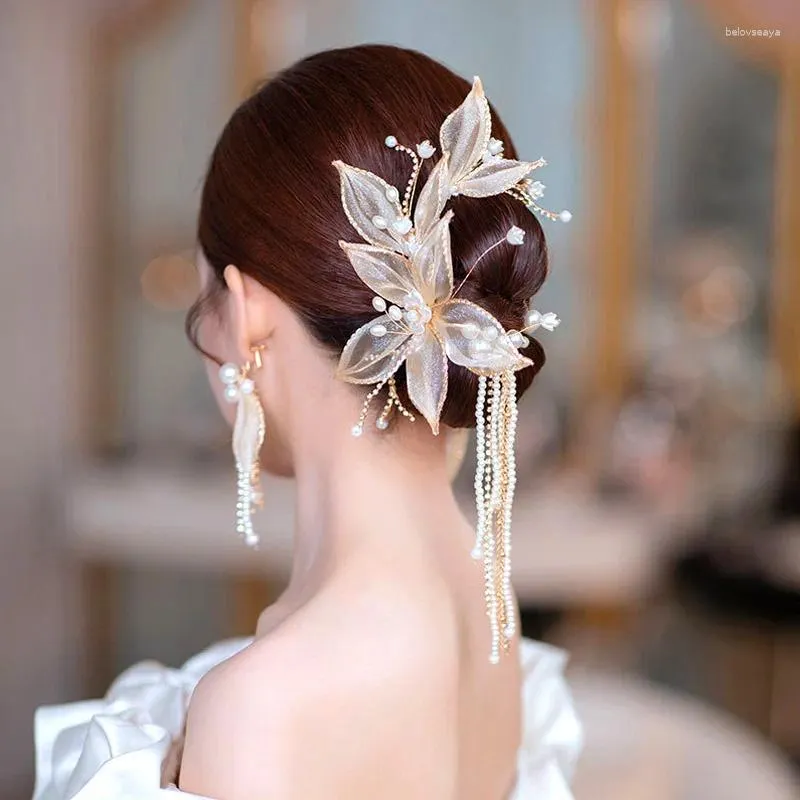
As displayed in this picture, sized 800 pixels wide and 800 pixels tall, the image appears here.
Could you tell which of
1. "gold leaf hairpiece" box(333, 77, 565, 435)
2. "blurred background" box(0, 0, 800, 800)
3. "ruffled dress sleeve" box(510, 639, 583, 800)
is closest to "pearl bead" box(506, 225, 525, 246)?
"gold leaf hairpiece" box(333, 77, 565, 435)

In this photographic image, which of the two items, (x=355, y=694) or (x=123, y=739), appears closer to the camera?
(x=355, y=694)

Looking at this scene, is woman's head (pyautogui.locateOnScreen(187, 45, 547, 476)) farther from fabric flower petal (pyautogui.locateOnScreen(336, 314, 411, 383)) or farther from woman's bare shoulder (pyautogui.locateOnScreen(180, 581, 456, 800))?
woman's bare shoulder (pyautogui.locateOnScreen(180, 581, 456, 800))

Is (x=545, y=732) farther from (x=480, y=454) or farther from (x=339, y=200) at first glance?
(x=339, y=200)

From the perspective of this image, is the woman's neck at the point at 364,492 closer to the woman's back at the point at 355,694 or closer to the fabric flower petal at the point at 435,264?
the woman's back at the point at 355,694

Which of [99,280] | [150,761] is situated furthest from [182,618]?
[150,761]

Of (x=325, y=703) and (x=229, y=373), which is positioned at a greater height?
(x=229, y=373)

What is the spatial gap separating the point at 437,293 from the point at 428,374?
2.6 inches

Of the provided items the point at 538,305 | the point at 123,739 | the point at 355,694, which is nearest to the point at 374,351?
the point at 355,694

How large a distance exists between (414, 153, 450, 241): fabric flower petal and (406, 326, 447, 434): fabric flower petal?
8cm

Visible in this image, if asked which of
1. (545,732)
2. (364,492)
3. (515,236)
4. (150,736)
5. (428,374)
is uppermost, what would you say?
(515,236)

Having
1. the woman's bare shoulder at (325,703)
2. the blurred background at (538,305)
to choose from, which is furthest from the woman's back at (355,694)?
the blurred background at (538,305)

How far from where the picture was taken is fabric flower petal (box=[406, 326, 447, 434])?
85 cm

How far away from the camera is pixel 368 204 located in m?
0.82

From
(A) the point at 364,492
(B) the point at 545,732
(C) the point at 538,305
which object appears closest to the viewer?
(A) the point at 364,492
